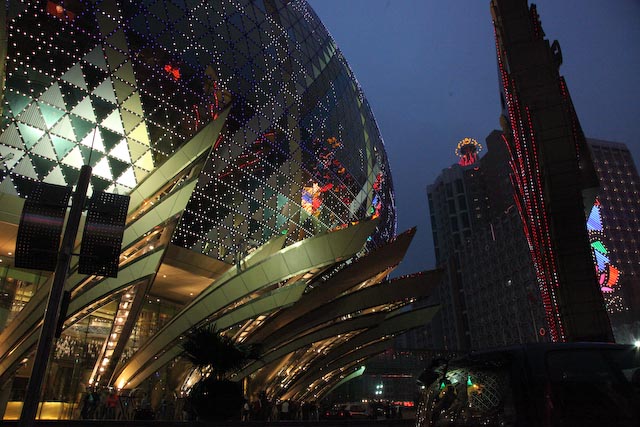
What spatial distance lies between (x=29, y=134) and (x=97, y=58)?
152 inches

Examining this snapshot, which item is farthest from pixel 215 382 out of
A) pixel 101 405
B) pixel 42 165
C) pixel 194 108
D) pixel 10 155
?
pixel 194 108

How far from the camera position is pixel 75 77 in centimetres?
1698

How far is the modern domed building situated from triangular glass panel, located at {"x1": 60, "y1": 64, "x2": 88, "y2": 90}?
0.15ft

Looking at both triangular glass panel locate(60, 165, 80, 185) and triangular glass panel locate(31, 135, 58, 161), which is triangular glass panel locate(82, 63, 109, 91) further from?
triangular glass panel locate(60, 165, 80, 185)

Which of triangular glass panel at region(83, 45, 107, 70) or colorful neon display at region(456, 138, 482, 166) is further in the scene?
colorful neon display at region(456, 138, 482, 166)

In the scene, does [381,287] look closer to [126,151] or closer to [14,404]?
[126,151]

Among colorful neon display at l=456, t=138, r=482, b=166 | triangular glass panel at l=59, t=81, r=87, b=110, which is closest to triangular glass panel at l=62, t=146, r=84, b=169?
triangular glass panel at l=59, t=81, r=87, b=110

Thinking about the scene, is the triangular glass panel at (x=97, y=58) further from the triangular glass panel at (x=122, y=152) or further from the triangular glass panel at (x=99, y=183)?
the triangular glass panel at (x=99, y=183)

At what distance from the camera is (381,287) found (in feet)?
77.0

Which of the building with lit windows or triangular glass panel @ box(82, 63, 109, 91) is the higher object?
the building with lit windows

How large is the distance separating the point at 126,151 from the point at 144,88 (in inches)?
109

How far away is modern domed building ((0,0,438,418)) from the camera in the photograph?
644 inches

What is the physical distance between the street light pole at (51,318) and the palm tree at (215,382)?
608 cm

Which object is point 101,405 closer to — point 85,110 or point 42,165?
point 42,165
